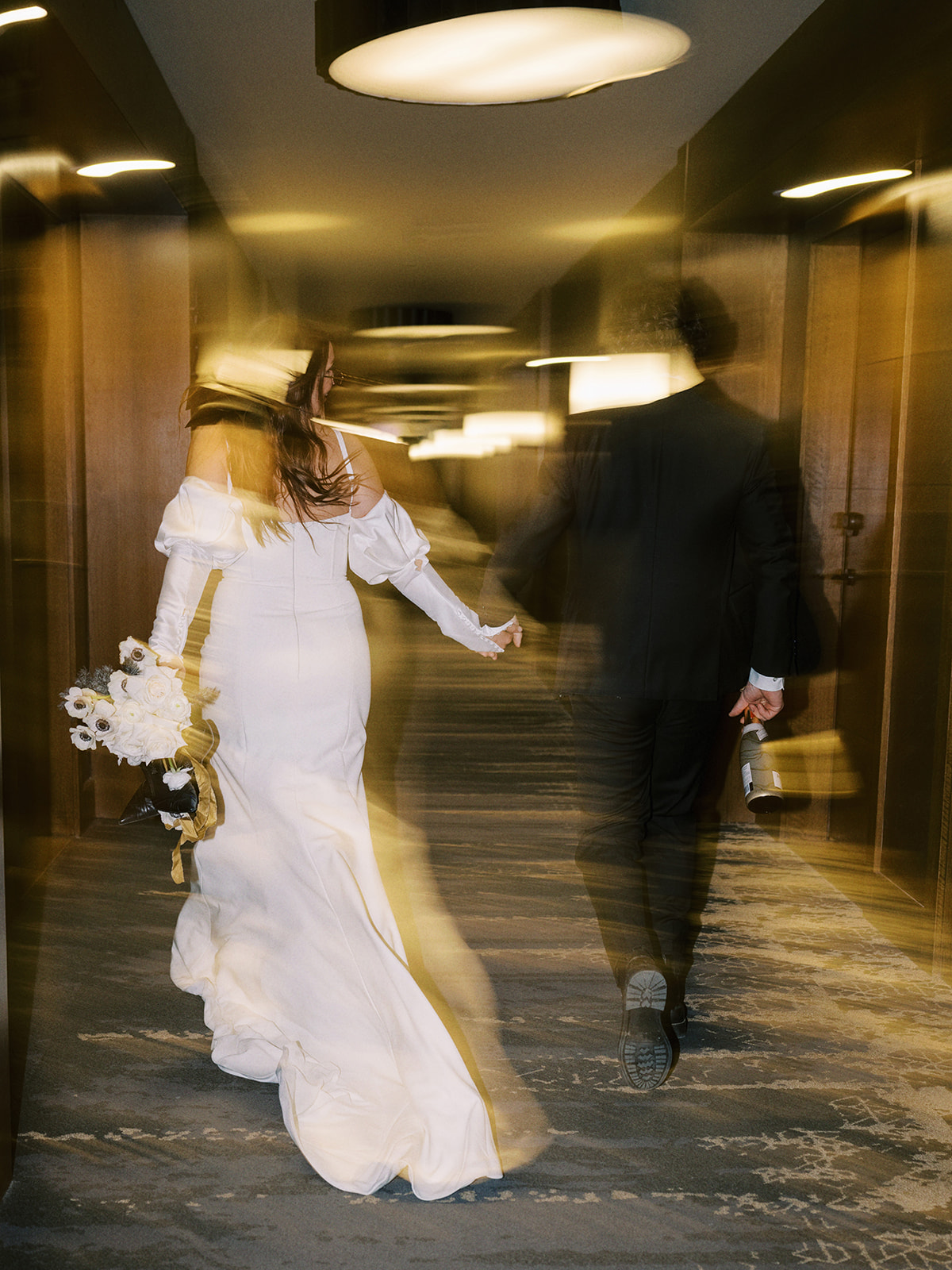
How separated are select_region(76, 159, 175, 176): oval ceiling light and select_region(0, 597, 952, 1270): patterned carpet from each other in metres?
2.36

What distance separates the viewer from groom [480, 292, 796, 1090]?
2236 mm

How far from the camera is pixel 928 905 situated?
311 cm

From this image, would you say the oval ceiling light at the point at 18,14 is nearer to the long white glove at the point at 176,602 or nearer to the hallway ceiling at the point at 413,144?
the long white glove at the point at 176,602

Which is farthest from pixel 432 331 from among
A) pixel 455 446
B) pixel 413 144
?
pixel 413 144

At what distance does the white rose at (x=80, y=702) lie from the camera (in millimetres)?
1891

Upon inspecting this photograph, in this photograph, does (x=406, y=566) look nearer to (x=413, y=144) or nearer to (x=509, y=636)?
(x=509, y=636)

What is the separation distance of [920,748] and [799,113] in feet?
6.82

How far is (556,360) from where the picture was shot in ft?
33.5

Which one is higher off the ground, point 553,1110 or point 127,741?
point 127,741

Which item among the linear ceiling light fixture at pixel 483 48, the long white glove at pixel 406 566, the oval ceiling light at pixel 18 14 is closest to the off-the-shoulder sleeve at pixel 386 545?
the long white glove at pixel 406 566

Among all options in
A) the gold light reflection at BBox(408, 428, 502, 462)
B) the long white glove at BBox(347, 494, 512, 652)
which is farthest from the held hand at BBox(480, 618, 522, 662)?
the gold light reflection at BBox(408, 428, 502, 462)

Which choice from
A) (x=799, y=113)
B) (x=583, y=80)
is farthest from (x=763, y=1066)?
(x=799, y=113)

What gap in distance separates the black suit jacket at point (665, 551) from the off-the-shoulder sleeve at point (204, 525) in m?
0.61

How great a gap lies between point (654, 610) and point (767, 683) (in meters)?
0.31
